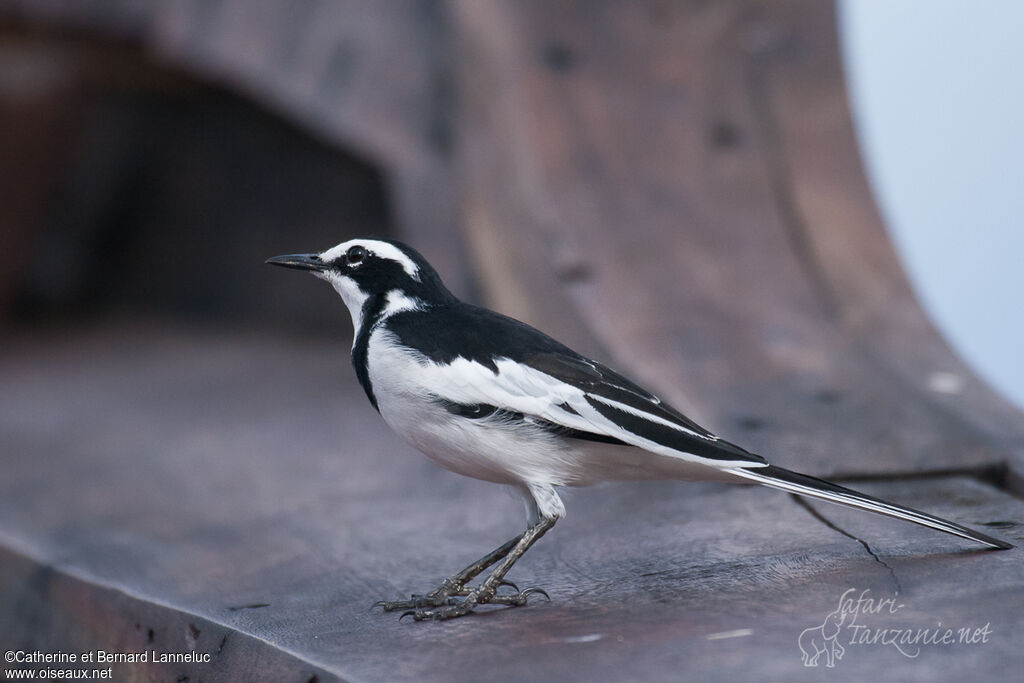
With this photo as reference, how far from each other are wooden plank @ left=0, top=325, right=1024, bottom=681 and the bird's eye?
0.86m

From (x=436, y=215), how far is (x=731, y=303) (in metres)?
1.36

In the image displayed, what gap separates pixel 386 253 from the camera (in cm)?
314

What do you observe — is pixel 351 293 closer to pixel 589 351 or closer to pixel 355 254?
pixel 355 254

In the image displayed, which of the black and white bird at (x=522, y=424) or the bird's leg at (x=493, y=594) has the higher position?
the black and white bird at (x=522, y=424)

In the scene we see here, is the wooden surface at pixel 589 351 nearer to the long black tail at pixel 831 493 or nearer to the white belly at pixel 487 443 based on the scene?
the long black tail at pixel 831 493

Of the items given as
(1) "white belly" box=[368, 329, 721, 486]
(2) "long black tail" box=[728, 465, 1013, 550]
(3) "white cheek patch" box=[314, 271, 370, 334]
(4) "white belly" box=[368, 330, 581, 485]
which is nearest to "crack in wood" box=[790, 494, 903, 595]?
(2) "long black tail" box=[728, 465, 1013, 550]

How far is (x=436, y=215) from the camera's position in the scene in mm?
5586

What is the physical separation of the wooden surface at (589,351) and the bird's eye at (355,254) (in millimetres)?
862

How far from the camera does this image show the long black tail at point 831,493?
2.80m

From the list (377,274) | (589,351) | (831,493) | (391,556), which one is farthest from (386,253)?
(589,351)

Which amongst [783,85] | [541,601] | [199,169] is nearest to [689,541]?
[541,601]

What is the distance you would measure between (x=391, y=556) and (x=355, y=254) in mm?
948

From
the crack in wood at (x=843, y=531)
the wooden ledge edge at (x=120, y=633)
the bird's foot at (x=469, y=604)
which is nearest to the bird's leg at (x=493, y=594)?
the bird's foot at (x=469, y=604)

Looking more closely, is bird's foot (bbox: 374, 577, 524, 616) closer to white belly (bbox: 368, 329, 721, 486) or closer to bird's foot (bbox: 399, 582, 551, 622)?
bird's foot (bbox: 399, 582, 551, 622)
